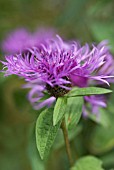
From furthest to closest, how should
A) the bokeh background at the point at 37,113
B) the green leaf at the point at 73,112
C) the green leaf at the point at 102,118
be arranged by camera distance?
the bokeh background at the point at 37,113 < the green leaf at the point at 102,118 < the green leaf at the point at 73,112

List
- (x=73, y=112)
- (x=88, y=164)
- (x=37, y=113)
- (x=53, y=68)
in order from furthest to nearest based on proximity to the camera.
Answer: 1. (x=37, y=113)
2. (x=88, y=164)
3. (x=73, y=112)
4. (x=53, y=68)

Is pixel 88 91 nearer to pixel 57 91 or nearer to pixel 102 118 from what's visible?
pixel 57 91

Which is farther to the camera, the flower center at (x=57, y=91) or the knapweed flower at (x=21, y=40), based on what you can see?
the knapweed flower at (x=21, y=40)

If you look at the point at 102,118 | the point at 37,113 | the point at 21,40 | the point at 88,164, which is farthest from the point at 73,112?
the point at 21,40

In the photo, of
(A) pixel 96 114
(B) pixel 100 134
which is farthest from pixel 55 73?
(B) pixel 100 134

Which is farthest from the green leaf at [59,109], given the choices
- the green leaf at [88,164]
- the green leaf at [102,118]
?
the green leaf at [102,118]

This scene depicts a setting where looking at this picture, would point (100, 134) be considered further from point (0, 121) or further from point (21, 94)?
point (0, 121)

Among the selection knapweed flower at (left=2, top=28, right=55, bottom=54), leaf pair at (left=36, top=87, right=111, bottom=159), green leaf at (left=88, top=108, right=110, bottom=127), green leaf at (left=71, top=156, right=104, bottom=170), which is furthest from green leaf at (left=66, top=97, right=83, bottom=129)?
knapweed flower at (left=2, top=28, right=55, bottom=54)

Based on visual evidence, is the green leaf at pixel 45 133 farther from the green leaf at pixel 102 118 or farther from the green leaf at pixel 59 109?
the green leaf at pixel 102 118
